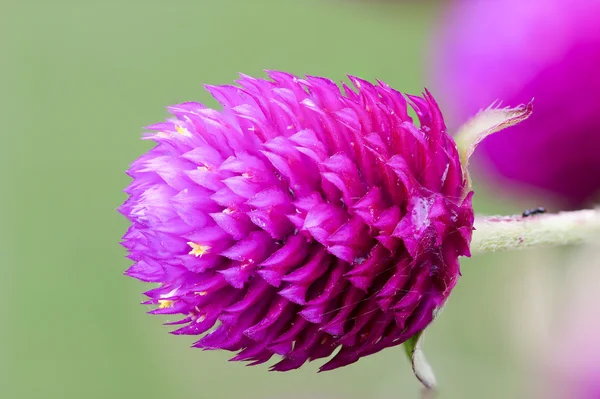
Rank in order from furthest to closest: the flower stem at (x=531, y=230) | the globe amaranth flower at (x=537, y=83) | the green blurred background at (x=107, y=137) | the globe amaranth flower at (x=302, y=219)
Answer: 1. the green blurred background at (x=107, y=137)
2. the globe amaranth flower at (x=537, y=83)
3. the flower stem at (x=531, y=230)
4. the globe amaranth flower at (x=302, y=219)

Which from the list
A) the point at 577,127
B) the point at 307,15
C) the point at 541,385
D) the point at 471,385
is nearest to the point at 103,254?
the point at 307,15

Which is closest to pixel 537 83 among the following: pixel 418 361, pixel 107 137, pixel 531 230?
pixel 531 230

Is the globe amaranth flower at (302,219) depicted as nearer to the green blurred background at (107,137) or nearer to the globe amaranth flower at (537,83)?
the globe amaranth flower at (537,83)

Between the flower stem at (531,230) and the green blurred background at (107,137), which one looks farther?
the green blurred background at (107,137)

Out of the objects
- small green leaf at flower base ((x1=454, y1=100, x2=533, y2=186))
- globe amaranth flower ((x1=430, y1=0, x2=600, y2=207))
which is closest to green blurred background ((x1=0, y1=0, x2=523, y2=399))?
globe amaranth flower ((x1=430, y1=0, x2=600, y2=207))

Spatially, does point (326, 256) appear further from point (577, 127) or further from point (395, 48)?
point (395, 48)

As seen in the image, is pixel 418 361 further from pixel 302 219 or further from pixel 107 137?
pixel 107 137

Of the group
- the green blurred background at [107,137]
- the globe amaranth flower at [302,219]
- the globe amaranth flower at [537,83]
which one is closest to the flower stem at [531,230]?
the globe amaranth flower at [302,219]
